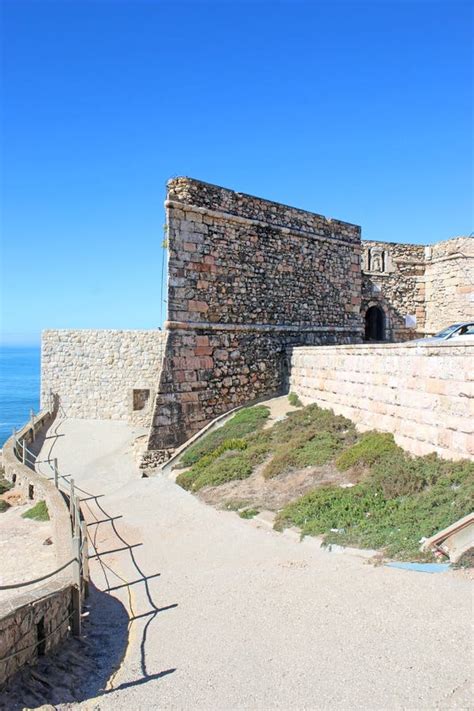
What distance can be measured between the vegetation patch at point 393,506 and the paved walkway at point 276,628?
405mm

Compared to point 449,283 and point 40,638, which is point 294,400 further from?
point 40,638

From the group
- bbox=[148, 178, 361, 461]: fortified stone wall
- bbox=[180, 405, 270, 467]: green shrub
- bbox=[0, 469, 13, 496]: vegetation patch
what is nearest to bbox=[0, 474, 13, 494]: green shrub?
bbox=[0, 469, 13, 496]: vegetation patch

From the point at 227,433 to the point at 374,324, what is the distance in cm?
1115

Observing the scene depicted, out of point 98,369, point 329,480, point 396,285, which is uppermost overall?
point 396,285

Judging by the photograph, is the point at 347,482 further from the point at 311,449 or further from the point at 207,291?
the point at 207,291

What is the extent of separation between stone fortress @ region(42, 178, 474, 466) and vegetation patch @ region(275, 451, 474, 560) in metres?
0.88

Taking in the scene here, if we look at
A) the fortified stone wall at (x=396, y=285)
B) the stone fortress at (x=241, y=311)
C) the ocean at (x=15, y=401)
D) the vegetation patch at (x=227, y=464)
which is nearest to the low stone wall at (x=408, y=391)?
the stone fortress at (x=241, y=311)

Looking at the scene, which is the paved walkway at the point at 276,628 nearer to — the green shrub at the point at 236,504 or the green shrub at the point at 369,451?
the green shrub at the point at 236,504

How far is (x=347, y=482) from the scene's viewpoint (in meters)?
9.55

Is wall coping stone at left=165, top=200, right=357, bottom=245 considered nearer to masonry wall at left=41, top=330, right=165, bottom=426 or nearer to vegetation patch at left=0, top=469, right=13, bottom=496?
masonry wall at left=41, top=330, right=165, bottom=426

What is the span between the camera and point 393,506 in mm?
8031

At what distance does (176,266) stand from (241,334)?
9.73ft

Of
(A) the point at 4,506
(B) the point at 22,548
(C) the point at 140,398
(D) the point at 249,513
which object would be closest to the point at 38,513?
(A) the point at 4,506

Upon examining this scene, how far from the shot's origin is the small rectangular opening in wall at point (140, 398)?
72.8 ft
